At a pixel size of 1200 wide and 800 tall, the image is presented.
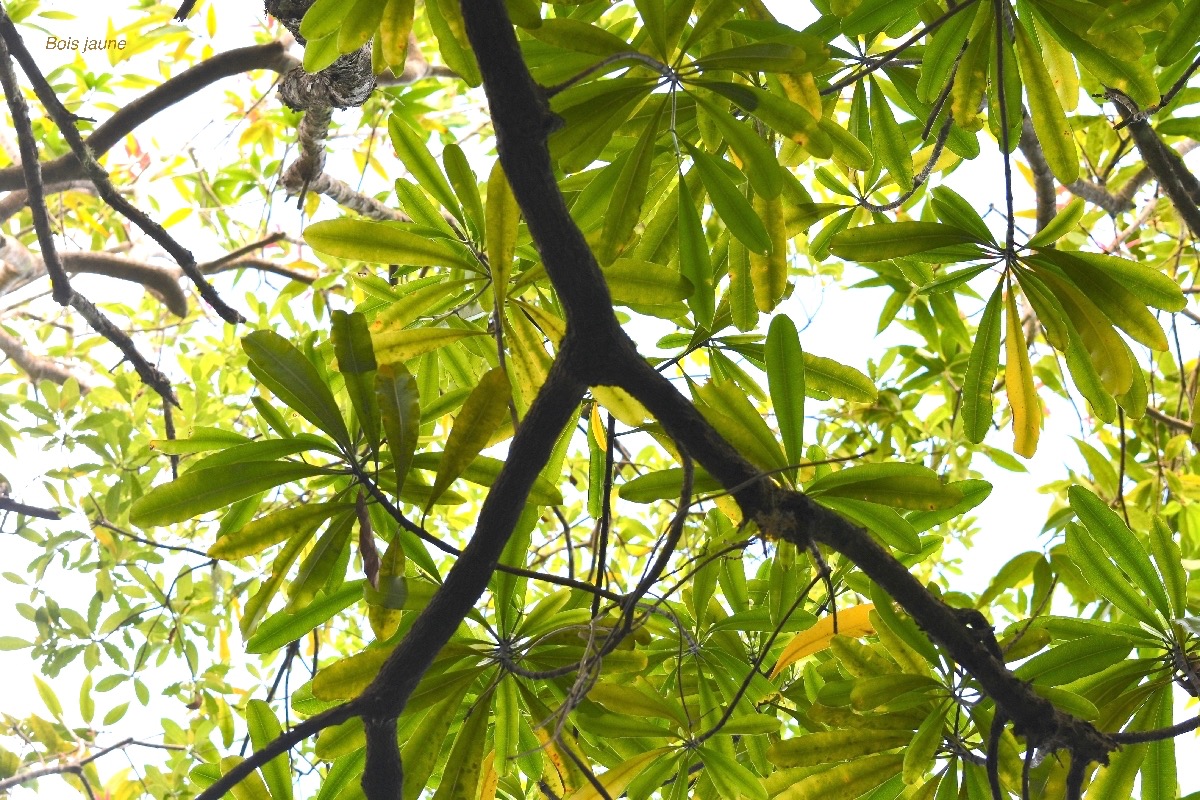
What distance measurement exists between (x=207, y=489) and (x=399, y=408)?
7.5 inches

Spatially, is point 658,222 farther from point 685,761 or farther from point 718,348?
point 685,761

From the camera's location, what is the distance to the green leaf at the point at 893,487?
78 centimetres

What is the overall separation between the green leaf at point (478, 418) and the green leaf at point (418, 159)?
0.32 m

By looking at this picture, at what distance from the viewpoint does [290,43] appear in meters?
2.08

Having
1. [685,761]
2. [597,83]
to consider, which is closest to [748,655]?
[685,761]

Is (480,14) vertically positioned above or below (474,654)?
above

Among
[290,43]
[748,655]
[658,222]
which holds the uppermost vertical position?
[290,43]

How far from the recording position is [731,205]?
820mm

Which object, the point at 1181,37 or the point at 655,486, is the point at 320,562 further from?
the point at 1181,37

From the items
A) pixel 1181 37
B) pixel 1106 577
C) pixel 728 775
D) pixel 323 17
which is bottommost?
pixel 728 775

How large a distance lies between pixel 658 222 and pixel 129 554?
1.88m

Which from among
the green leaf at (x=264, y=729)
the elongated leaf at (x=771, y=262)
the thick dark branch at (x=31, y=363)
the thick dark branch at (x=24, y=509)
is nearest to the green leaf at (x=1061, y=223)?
the elongated leaf at (x=771, y=262)

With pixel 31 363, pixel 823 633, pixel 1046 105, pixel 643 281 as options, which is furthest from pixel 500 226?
pixel 31 363

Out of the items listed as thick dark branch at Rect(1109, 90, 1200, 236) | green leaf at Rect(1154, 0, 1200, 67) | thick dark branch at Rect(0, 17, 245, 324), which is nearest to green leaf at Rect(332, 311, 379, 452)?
green leaf at Rect(1154, 0, 1200, 67)
